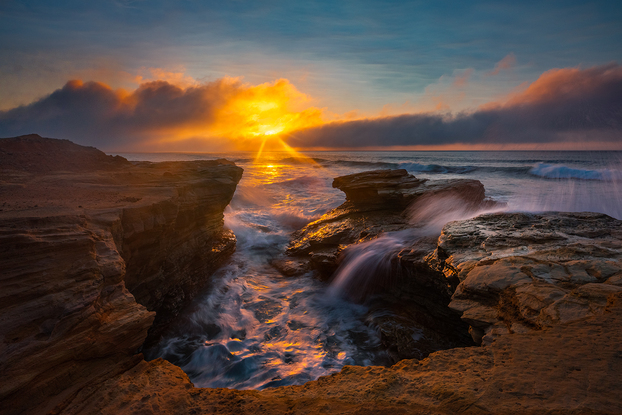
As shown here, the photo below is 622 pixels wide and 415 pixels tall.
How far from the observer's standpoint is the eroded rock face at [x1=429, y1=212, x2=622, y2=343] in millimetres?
3457

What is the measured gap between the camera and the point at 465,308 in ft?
13.4

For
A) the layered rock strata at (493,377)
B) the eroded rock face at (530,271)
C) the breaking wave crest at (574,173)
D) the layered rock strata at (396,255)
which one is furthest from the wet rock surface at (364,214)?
the breaking wave crest at (574,173)

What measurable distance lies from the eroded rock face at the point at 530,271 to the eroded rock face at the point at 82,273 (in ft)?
14.9

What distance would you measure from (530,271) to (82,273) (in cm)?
607

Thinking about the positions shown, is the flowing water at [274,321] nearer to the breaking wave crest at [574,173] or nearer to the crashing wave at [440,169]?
the breaking wave crest at [574,173]

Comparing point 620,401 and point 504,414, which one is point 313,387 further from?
point 620,401

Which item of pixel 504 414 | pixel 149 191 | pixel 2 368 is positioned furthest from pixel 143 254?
pixel 504 414

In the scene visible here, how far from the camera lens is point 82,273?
12.5 feet

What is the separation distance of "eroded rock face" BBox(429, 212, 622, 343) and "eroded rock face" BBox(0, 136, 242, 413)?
4.56 meters

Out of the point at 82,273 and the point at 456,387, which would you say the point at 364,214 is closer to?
the point at 456,387

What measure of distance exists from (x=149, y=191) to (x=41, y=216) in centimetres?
302

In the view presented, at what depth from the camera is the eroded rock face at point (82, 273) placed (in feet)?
9.95

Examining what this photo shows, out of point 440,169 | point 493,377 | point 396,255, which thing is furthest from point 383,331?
point 440,169

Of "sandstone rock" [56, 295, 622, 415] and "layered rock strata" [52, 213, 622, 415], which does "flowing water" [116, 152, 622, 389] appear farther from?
"sandstone rock" [56, 295, 622, 415]
